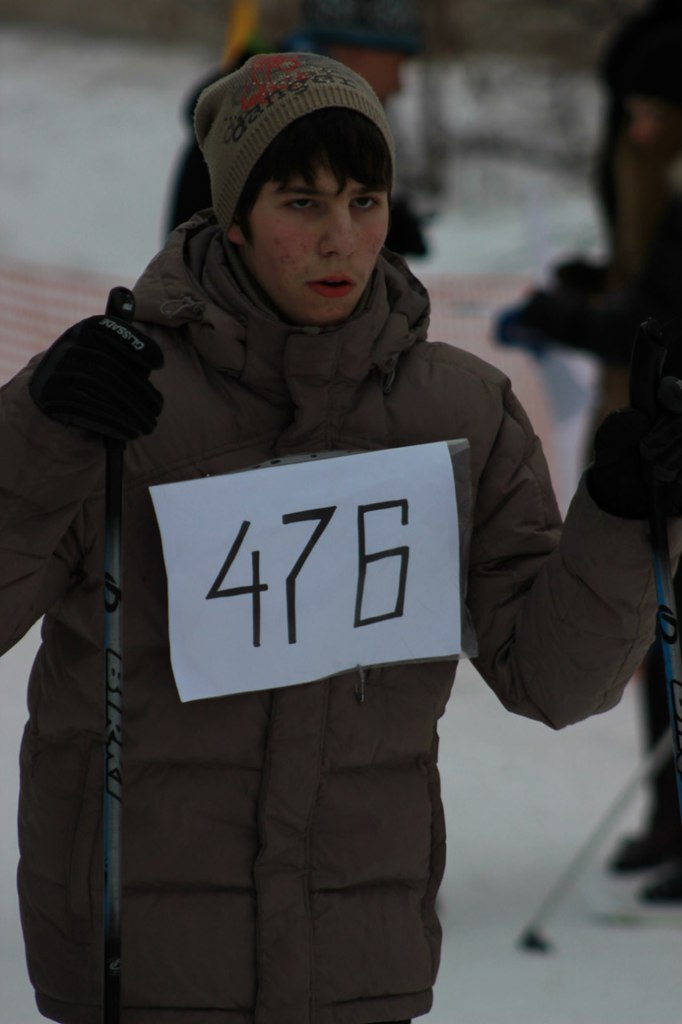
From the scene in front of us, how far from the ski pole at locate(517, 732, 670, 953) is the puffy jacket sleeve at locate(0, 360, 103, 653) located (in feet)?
8.68

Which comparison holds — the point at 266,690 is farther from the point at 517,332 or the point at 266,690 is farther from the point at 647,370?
the point at 517,332

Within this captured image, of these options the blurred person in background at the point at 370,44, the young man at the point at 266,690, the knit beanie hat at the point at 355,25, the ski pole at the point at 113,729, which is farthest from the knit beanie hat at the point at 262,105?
the knit beanie hat at the point at 355,25

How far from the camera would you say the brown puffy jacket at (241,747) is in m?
2.28

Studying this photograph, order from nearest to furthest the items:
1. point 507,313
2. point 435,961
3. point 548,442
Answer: point 435,961, point 507,313, point 548,442

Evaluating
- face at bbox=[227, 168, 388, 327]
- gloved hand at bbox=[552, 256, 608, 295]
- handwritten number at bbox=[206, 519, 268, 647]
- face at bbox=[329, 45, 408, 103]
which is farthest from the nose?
gloved hand at bbox=[552, 256, 608, 295]

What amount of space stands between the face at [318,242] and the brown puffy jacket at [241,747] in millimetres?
44

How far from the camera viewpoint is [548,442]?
7836 mm

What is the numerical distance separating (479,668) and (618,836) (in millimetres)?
2966

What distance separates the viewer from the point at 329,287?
2314 mm

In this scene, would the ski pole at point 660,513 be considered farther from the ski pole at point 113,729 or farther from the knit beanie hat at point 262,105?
the ski pole at point 113,729

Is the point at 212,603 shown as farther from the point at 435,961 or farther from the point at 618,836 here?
the point at 618,836

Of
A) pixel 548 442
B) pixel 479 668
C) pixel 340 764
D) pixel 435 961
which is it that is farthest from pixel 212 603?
pixel 548 442

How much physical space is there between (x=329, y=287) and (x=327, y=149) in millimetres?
176

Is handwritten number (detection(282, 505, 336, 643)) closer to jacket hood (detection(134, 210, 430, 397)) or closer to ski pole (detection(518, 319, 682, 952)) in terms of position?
jacket hood (detection(134, 210, 430, 397))
